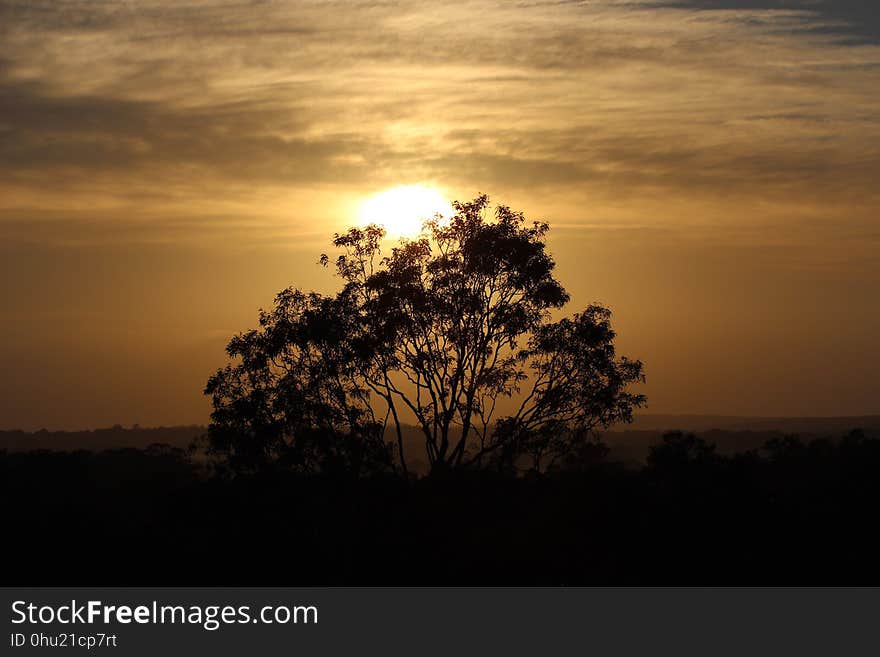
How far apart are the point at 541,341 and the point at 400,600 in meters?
21.3

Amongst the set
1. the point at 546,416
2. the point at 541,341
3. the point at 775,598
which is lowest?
the point at 775,598

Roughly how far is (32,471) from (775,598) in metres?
91.5

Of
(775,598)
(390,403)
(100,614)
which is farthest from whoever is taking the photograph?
(390,403)

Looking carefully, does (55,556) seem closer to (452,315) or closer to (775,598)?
(452,315)

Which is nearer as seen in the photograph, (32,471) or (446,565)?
(446,565)

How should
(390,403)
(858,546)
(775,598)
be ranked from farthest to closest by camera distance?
(390,403)
(858,546)
(775,598)

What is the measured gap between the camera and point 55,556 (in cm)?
5794

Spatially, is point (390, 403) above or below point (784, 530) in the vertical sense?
above

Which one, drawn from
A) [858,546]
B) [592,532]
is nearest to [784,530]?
[858,546]

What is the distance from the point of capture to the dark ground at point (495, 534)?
53.6 metres

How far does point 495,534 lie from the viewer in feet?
187

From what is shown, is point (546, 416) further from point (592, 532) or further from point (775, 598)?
point (775, 598)

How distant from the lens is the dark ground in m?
53.6

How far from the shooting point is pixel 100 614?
36.7 m
